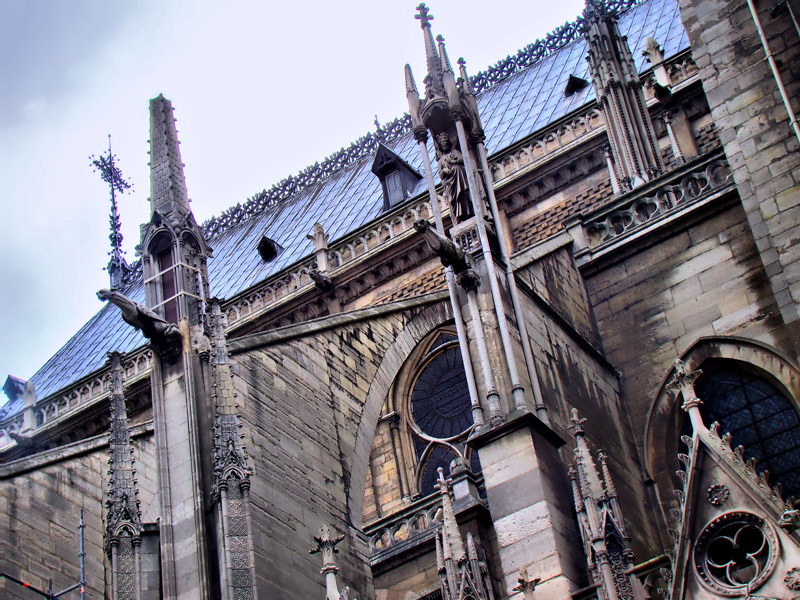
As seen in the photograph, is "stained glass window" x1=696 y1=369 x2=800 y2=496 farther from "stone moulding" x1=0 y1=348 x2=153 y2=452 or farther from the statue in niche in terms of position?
"stone moulding" x1=0 y1=348 x2=153 y2=452

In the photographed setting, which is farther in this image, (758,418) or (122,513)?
(758,418)

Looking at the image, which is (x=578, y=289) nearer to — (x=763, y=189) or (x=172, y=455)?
(x=763, y=189)

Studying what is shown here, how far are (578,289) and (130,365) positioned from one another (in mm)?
13046

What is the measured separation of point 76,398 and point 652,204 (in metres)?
15.2

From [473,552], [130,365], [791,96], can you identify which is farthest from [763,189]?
[130,365]

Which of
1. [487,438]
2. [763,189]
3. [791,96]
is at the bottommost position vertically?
[487,438]

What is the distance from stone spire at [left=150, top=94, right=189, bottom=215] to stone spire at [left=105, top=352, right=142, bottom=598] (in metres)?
2.73

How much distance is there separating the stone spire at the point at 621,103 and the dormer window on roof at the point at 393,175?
661 cm

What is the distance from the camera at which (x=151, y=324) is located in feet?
40.7

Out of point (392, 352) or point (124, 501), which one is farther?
point (392, 352)

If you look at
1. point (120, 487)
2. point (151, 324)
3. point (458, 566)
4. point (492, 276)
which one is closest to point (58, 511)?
point (120, 487)

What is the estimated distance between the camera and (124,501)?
462 inches

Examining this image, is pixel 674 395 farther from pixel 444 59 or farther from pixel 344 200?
pixel 344 200

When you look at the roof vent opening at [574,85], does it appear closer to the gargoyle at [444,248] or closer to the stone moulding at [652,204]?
the stone moulding at [652,204]
